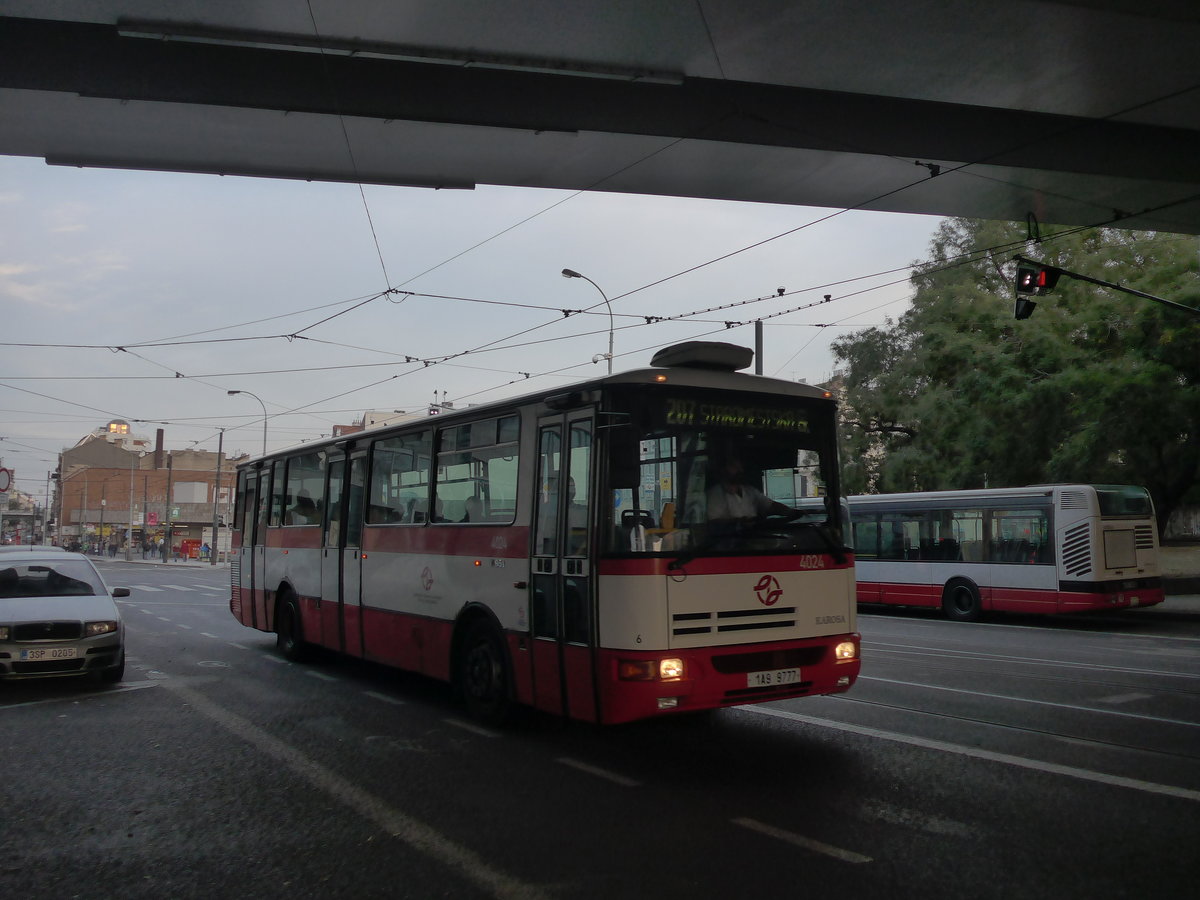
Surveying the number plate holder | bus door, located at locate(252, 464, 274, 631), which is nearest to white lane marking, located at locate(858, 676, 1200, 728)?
the number plate holder

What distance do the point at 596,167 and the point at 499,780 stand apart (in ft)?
28.5

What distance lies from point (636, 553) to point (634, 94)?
6.55 m

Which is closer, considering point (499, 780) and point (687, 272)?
point (499, 780)

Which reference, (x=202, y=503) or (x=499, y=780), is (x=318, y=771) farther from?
(x=202, y=503)

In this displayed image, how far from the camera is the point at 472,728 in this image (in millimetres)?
8766

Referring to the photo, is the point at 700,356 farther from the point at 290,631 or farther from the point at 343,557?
the point at 290,631

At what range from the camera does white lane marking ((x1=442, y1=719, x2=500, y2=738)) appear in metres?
8.50

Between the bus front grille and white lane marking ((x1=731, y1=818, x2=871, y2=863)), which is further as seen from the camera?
the bus front grille

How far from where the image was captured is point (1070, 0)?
933 cm

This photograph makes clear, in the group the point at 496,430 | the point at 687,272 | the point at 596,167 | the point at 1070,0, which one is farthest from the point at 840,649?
the point at 687,272

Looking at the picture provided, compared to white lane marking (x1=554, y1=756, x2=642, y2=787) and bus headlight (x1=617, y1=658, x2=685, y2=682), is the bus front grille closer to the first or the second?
bus headlight (x1=617, y1=658, x2=685, y2=682)

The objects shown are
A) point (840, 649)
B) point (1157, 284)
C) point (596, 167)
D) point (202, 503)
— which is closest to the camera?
point (840, 649)

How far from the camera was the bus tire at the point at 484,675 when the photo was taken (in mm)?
8539

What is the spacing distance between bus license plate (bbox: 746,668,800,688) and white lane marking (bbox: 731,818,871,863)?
1.48 meters
